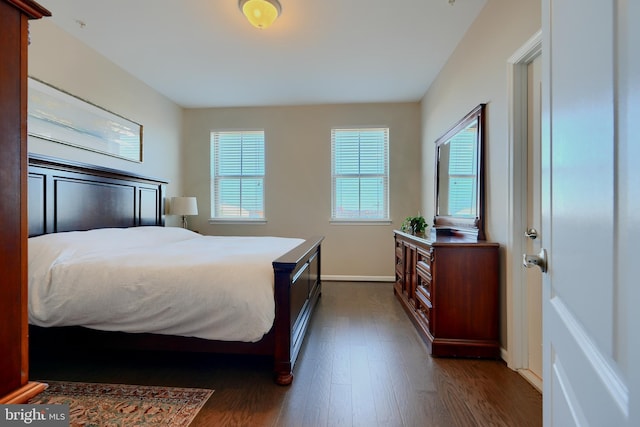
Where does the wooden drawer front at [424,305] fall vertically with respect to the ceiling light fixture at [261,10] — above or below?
below

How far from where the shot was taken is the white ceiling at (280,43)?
91.2 inches

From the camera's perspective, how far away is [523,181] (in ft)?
6.27

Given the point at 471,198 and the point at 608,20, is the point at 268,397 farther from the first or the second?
the point at 471,198

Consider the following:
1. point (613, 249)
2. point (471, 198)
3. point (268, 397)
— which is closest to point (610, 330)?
point (613, 249)

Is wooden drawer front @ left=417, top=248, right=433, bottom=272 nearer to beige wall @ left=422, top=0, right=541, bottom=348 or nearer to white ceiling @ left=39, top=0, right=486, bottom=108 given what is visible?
beige wall @ left=422, top=0, right=541, bottom=348

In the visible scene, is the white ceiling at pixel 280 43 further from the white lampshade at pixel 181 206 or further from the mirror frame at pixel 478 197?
the white lampshade at pixel 181 206

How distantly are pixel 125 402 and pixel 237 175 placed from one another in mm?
3379

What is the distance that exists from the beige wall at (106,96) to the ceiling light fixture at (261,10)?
176cm

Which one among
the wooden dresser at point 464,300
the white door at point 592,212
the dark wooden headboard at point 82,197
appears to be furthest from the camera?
the dark wooden headboard at point 82,197

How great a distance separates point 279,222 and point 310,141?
4.37 ft

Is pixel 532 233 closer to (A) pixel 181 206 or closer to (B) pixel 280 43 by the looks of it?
(B) pixel 280 43

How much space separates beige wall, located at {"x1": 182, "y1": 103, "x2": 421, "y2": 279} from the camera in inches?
169

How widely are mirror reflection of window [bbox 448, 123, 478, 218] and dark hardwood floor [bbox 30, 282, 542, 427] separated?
127cm

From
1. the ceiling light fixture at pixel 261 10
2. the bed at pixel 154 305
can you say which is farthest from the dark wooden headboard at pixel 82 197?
the ceiling light fixture at pixel 261 10
